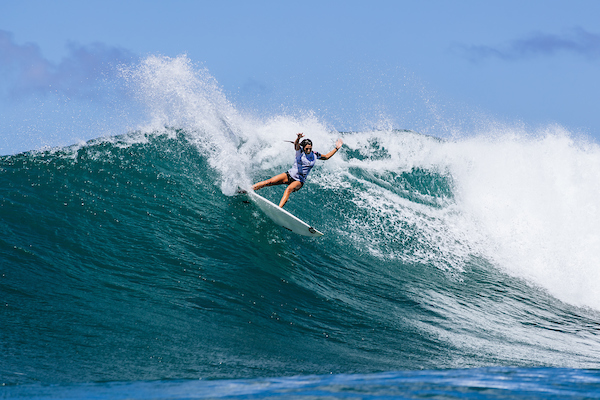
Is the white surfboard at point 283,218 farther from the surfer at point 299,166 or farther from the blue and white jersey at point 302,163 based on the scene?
the blue and white jersey at point 302,163

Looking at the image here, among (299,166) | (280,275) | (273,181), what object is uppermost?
(299,166)

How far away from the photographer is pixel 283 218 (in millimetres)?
8680

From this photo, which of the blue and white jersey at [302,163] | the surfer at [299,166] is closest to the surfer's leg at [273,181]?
the surfer at [299,166]

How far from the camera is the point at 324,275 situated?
7.94 m

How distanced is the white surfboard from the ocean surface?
179mm

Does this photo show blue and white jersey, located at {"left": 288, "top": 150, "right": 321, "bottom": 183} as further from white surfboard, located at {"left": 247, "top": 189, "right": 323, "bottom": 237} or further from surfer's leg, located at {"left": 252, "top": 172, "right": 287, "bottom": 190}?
white surfboard, located at {"left": 247, "top": 189, "right": 323, "bottom": 237}

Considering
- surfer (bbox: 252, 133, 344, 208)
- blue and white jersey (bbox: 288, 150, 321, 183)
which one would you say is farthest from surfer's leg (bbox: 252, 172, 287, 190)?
blue and white jersey (bbox: 288, 150, 321, 183)

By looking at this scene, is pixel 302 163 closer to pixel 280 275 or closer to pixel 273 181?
pixel 273 181

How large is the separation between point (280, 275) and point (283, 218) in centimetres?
151

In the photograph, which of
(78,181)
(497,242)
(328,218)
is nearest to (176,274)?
(78,181)

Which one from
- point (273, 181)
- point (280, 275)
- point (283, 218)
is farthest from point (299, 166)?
point (280, 275)

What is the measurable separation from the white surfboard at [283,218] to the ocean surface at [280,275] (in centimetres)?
18

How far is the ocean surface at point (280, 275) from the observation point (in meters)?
4.57

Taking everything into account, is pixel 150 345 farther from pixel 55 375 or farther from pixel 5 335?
pixel 5 335
